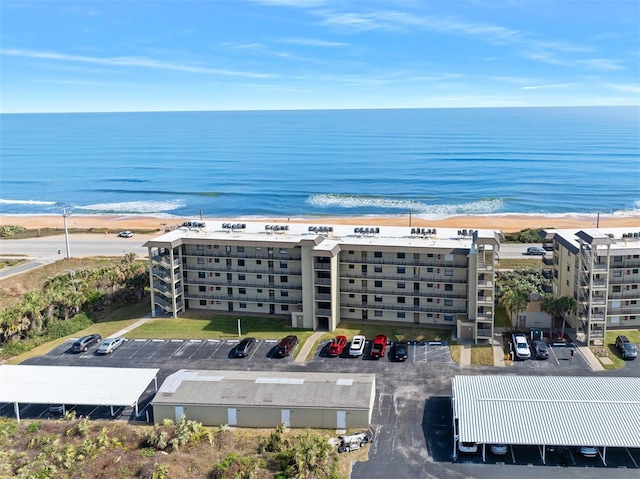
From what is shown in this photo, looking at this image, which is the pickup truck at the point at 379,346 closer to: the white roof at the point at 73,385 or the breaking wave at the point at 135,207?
the white roof at the point at 73,385

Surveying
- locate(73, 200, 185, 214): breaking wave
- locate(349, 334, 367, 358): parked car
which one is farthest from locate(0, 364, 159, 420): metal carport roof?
locate(73, 200, 185, 214): breaking wave

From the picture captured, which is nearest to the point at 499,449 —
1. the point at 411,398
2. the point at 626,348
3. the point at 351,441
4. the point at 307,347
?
the point at 411,398

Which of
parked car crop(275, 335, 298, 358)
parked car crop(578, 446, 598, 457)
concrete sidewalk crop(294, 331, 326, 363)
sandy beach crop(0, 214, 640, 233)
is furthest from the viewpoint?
sandy beach crop(0, 214, 640, 233)

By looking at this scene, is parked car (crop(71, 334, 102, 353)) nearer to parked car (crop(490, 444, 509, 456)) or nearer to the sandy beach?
parked car (crop(490, 444, 509, 456))

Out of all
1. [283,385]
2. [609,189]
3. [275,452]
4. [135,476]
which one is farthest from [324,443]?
[609,189]

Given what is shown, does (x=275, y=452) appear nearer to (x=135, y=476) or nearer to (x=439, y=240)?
(x=135, y=476)
